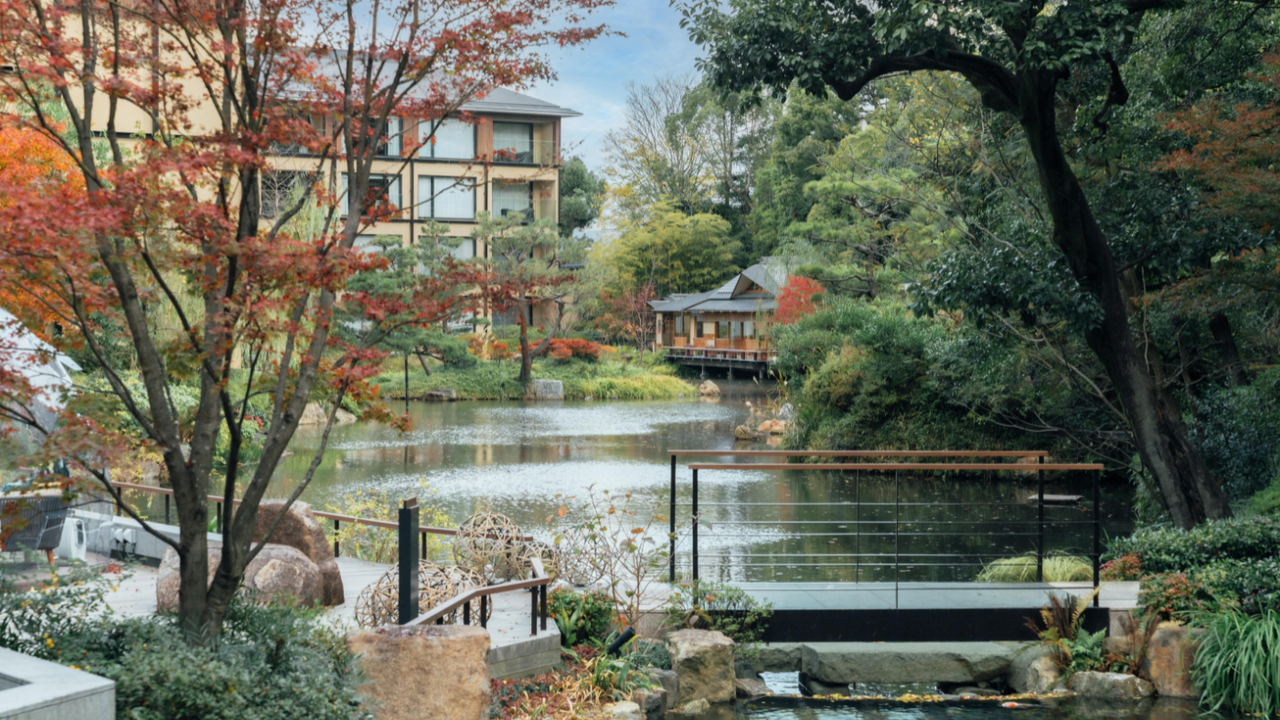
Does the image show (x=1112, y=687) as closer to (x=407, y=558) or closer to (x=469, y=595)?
(x=469, y=595)

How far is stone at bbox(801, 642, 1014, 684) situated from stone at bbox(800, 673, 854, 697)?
56 mm

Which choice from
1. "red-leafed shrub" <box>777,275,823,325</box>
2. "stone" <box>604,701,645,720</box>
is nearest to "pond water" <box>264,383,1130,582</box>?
"stone" <box>604,701,645,720</box>

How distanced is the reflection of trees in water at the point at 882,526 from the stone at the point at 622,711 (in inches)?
82.4

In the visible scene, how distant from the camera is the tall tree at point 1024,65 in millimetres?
6621

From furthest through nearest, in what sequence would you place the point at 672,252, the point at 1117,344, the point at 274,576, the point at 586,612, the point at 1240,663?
the point at 672,252
the point at 1117,344
the point at 586,612
the point at 1240,663
the point at 274,576

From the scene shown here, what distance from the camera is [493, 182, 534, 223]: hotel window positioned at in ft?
115

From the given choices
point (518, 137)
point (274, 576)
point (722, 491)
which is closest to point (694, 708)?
point (274, 576)

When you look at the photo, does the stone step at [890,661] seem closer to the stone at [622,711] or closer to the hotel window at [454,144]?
the stone at [622,711]

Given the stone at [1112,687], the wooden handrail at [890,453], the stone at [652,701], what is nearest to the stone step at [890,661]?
the stone at [1112,687]

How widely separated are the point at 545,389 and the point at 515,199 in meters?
9.86

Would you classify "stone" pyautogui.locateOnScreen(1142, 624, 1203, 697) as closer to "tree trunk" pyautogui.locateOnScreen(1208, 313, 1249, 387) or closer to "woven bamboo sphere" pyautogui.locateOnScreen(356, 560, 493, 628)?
"woven bamboo sphere" pyautogui.locateOnScreen(356, 560, 493, 628)

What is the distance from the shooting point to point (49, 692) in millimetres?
2938

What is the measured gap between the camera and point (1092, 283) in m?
7.83

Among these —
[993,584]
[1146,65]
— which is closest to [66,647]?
[993,584]
